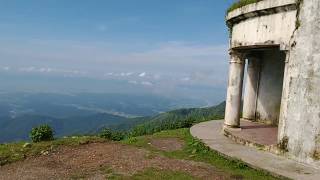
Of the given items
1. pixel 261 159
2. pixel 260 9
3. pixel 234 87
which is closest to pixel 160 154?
pixel 261 159

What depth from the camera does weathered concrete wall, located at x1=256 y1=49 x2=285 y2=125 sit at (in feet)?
63.4

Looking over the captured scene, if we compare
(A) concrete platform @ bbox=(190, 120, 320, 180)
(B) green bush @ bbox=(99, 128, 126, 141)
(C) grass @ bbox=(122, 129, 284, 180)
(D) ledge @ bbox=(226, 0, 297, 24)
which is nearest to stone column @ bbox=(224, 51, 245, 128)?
(A) concrete platform @ bbox=(190, 120, 320, 180)

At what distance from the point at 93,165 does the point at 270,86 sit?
10.4 meters

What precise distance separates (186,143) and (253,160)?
153 inches

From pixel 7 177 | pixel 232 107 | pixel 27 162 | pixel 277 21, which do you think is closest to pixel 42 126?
pixel 27 162

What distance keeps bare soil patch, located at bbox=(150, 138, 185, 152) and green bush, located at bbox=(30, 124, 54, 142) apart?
12.7 feet

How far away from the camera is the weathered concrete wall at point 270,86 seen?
63.4 feet

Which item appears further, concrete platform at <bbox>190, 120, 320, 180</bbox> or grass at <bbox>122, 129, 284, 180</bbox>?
grass at <bbox>122, 129, 284, 180</bbox>

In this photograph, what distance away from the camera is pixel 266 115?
65.2 feet

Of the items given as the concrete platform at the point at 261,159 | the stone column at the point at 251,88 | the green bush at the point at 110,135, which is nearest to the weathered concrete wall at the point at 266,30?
the concrete platform at the point at 261,159

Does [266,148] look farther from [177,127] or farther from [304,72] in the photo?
[177,127]

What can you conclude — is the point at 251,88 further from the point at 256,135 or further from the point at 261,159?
the point at 261,159

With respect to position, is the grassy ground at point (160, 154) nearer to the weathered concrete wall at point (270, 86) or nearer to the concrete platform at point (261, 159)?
the concrete platform at point (261, 159)

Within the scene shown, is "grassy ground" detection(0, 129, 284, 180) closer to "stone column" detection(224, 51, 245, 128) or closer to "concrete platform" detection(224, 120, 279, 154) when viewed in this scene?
"concrete platform" detection(224, 120, 279, 154)
